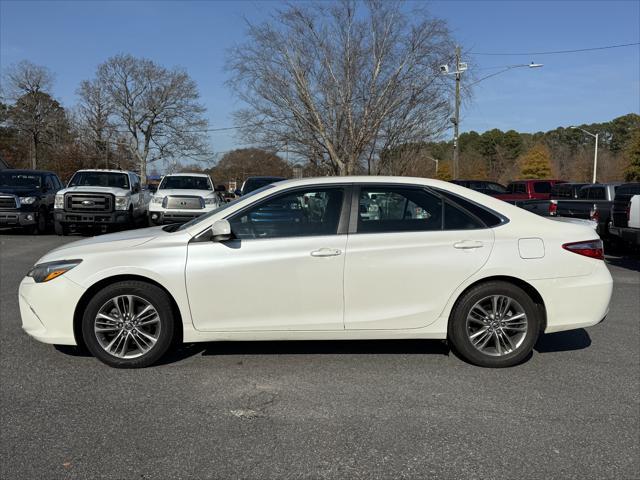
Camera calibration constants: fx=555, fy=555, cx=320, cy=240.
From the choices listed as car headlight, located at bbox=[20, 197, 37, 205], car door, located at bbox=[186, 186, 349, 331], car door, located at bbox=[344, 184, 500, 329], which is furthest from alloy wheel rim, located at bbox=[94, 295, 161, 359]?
car headlight, located at bbox=[20, 197, 37, 205]

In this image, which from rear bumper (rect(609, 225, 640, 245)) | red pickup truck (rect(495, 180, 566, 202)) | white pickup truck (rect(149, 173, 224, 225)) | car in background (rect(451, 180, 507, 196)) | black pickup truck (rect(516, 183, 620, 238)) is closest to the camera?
rear bumper (rect(609, 225, 640, 245))

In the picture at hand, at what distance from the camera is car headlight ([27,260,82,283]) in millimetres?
4543

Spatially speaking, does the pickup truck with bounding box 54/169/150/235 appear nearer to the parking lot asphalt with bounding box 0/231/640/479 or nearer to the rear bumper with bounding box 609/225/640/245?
the parking lot asphalt with bounding box 0/231/640/479

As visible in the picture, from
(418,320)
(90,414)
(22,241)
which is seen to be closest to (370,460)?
(418,320)

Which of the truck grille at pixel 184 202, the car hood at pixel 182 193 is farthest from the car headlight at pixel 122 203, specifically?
the truck grille at pixel 184 202

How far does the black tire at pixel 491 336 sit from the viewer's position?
4656mm

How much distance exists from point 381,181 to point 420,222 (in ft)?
1.63

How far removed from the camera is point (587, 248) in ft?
15.6

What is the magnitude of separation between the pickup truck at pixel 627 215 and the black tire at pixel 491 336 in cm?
686

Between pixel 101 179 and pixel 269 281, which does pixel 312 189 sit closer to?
pixel 269 281

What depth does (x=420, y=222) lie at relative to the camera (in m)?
4.76

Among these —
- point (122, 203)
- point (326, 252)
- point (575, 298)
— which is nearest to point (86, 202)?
point (122, 203)

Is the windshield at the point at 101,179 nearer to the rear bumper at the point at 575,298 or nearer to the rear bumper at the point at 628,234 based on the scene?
the rear bumper at the point at 628,234

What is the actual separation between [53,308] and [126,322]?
0.59 metres
